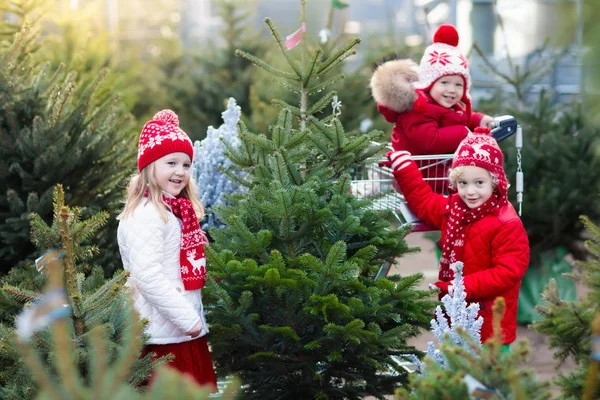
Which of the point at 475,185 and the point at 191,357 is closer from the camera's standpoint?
the point at 191,357

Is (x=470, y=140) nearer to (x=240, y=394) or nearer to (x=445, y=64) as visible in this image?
(x=445, y=64)

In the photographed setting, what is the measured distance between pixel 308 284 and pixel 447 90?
5.94ft

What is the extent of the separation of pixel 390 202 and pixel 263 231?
47.3 inches

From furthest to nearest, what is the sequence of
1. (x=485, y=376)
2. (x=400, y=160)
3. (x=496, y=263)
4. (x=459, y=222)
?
(x=400, y=160), (x=459, y=222), (x=496, y=263), (x=485, y=376)

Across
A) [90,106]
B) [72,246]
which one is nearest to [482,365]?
[72,246]

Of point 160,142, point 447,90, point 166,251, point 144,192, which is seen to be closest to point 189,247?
point 166,251

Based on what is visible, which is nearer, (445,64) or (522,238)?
(522,238)

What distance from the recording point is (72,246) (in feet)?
10.8

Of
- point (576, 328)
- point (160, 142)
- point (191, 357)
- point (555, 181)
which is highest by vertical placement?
point (160, 142)

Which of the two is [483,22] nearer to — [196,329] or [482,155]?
[482,155]

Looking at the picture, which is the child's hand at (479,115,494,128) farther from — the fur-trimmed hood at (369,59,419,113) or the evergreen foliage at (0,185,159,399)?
the evergreen foliage at (0,185,159,399)

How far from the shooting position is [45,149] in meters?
5.05

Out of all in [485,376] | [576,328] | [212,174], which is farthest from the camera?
[212,174]

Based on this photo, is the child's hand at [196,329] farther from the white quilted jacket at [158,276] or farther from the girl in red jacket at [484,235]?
the girl in red jacket at [484,235]
